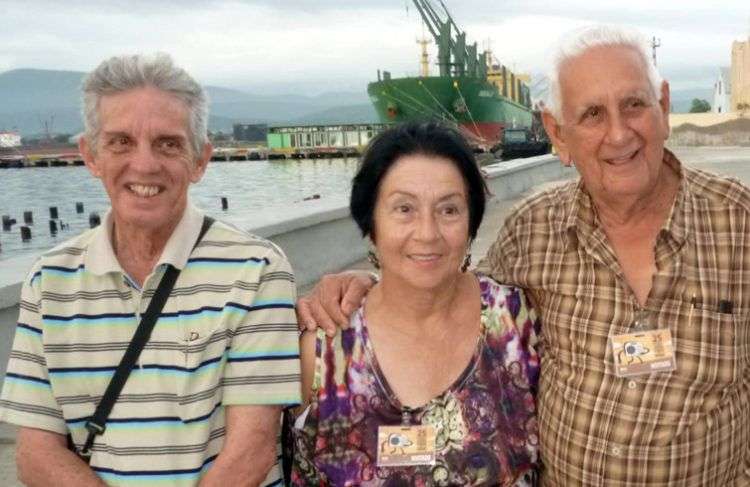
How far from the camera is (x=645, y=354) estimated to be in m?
1.91

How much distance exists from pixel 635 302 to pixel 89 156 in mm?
1422

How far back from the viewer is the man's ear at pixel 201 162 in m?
2.00

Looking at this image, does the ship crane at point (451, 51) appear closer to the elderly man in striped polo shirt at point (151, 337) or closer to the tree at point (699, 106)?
the tree at point (699, 106)

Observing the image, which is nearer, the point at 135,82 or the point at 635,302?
the point at 135,82

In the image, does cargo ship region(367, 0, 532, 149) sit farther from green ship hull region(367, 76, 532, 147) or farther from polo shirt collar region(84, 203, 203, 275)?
polo shirt collar region(84, 203, 203, 275)

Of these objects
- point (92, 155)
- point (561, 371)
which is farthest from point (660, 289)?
point (92, 155)

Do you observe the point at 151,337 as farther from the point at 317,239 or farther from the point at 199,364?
the point at 317,239

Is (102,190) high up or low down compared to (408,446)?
down

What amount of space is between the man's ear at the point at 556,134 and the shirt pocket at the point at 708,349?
0.53m

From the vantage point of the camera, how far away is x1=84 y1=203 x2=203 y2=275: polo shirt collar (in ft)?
6.20

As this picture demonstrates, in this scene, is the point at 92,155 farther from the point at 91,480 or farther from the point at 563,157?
the point at 563,157

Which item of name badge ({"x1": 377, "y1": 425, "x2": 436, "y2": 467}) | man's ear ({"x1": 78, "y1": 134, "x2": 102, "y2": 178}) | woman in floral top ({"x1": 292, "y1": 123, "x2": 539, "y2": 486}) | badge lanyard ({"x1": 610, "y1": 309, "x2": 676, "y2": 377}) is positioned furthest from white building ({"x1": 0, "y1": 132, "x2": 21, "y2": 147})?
badge lanyard ({"x1": 610, "y1": 309, "x2": 676, "y2": 377})

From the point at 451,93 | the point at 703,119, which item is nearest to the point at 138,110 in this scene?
the point at 703,119

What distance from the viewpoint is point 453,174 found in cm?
203
